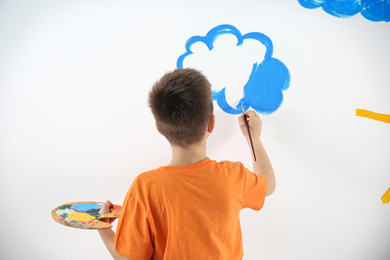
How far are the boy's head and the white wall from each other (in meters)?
0.22

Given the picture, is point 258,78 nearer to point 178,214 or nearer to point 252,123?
point 252,123

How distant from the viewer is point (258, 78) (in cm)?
80

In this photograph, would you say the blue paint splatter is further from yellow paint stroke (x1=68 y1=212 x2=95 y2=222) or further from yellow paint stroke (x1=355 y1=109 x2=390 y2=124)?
yellow paint stroke (x1=68 y1=212 x2=95 y2=222)

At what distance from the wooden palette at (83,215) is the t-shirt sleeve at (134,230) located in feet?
0.31

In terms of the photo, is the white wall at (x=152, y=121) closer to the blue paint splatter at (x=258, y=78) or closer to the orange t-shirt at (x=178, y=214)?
the blue paint splatter at (x=258, y=78)

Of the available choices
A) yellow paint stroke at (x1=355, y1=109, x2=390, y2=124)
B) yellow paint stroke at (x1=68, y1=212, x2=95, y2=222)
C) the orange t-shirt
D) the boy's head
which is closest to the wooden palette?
yellow paint stroke at (x1=68, y1=212, x2=95, y2=222)

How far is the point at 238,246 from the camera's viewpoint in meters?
0.67

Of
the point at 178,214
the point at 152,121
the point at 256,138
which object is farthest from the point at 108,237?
the point at 256,138

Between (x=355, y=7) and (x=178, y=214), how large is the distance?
2.36ft

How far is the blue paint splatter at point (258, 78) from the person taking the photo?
31.3 inches

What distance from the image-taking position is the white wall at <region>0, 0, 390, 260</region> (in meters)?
0.79

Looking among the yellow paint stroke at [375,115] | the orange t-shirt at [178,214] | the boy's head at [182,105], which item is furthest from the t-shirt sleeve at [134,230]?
the yellow paint stroke at [375,115]

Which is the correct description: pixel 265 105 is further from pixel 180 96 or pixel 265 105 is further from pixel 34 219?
pixel 34 219

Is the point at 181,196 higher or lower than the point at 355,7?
lower
